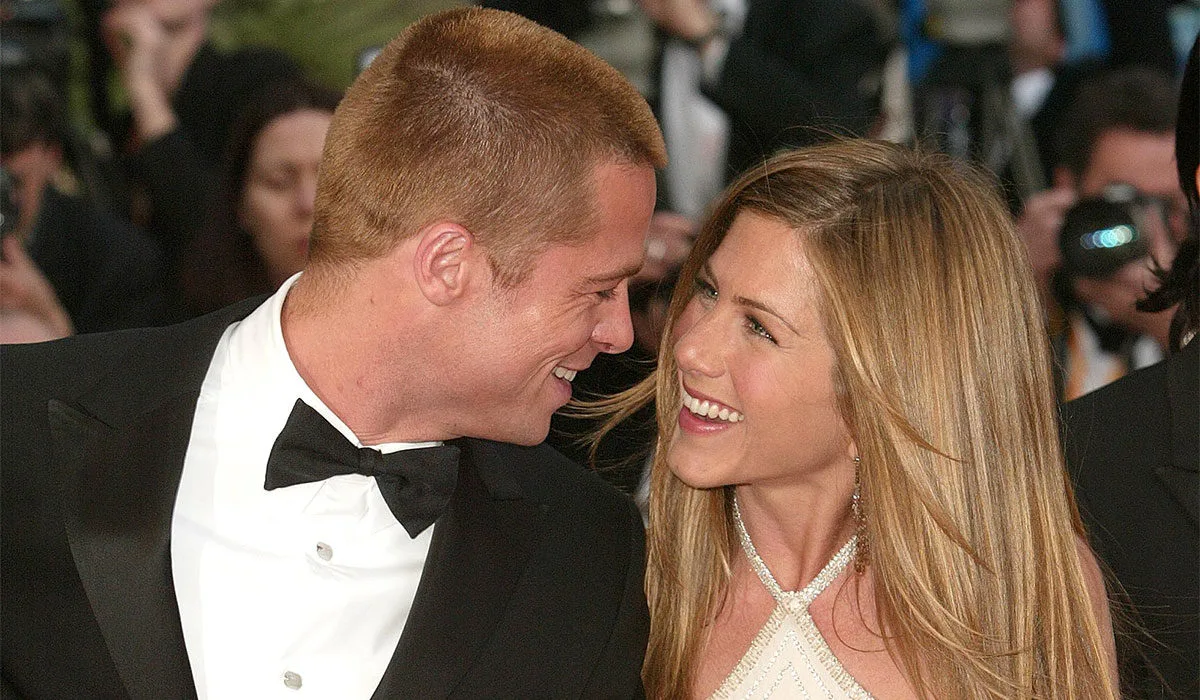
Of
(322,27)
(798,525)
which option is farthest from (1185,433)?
(322,27)

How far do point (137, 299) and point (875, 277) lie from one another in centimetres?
280

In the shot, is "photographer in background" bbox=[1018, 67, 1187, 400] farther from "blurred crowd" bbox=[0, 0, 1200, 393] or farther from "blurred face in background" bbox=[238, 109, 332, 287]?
"blurred face in background" bbox=[238, 109, 332, 287]

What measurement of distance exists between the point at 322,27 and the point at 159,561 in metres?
3.69

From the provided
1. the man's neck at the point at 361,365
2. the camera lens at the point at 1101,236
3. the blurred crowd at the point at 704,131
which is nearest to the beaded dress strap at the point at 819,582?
the man's neck at the point at 361,365

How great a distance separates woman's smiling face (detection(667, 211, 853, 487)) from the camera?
2.28m

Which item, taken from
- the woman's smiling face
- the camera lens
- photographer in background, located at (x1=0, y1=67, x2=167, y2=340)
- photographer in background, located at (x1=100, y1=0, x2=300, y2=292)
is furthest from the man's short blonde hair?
photographer in background, located at (x1=0, y1=67, x2=167, y2=340)

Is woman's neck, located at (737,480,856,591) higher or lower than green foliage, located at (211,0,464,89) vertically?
lower

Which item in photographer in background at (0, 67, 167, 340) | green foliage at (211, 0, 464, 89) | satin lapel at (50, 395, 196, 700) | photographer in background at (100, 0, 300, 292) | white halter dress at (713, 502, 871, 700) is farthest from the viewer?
green foliage at (211, 0, 464, 89)

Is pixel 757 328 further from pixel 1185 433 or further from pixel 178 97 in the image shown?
pixel 178 97

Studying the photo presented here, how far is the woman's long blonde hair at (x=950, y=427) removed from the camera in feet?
7.42

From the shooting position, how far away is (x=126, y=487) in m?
2.09

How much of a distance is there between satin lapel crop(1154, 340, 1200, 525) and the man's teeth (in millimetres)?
754

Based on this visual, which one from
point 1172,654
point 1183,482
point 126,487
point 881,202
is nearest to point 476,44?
point 881,202

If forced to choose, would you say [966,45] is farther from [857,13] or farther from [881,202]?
[881,202]
